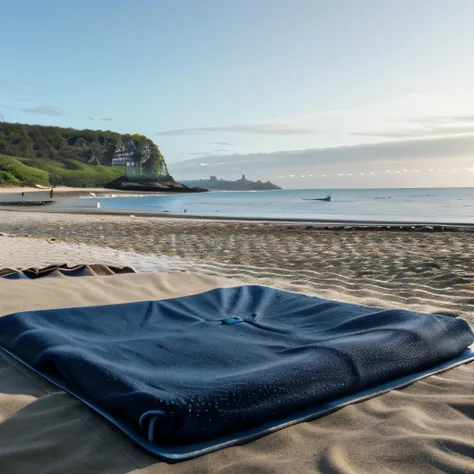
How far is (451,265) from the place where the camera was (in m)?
5.49

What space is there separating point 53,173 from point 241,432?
3326 inches

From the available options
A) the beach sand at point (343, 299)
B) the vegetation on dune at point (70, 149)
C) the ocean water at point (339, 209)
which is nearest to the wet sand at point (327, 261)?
the beach sand at point (343, 299)

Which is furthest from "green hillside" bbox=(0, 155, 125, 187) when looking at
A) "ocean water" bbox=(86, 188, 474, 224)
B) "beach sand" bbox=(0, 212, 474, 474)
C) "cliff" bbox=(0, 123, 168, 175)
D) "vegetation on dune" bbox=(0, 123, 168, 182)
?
"beach sand" bbox=(0, 212, 474, 474)

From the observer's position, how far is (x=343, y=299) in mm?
3766

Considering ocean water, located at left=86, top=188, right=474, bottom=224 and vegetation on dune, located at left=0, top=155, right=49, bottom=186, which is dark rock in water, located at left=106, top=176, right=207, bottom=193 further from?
ocean water, located at left=86, top=188, right=474, bottom=224

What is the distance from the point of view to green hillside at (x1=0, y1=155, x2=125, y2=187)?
68438mm

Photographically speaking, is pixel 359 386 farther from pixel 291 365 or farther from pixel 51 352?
pixel 51 352

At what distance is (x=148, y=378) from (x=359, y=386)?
0.77m

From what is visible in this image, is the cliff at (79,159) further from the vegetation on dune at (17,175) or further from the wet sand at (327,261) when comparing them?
the wet sand at (327,261)

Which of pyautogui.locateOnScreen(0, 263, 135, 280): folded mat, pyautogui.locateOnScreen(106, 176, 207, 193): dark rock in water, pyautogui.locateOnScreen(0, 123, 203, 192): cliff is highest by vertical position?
pyautogui.locateOnScreen(0, 123, 203, 192): cliff

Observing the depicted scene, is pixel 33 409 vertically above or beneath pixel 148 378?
beneath

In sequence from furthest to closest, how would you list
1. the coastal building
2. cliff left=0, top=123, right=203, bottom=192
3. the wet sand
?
the coastal building < cliff left=0, top=123, right=203, bottom=192 < the wet sand

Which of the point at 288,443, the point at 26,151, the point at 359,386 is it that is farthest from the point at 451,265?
the point at 26,151

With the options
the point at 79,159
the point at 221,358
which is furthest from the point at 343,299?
the point at 79,159
